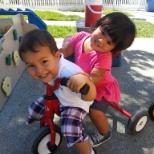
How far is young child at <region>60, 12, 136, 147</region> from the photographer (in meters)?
1.30

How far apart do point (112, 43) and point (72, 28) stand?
353cm

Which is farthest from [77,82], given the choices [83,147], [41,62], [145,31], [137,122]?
[145,31]

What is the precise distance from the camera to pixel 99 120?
1.49m

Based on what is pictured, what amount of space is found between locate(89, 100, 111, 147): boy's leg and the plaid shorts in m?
0.18

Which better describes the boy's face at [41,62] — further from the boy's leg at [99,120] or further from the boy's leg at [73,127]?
the boy's leg at [99,120]

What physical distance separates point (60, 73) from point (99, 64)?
284 millimetres

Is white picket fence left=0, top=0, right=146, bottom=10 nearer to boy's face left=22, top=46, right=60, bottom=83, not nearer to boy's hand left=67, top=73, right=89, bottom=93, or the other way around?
boy's face left=22, top=46, right=60, bottom=83

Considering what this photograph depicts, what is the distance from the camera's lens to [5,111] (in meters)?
1.96

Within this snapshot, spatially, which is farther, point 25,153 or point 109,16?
point 25,153

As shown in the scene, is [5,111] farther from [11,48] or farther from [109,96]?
[109,96]

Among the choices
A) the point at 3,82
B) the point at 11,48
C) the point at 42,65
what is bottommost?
the point at 3,82

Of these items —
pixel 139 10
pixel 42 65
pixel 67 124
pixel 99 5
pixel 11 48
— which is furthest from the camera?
pixel 139 10

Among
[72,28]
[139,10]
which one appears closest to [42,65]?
[72,28]

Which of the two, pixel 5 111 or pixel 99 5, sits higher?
pixel 99 5
